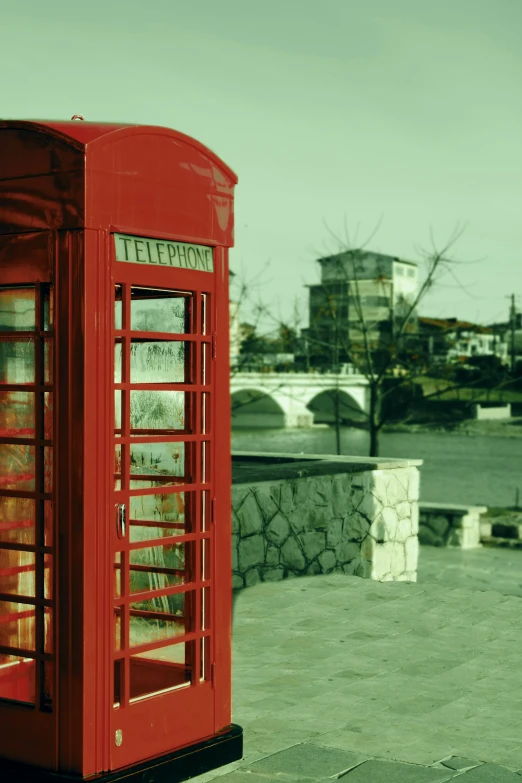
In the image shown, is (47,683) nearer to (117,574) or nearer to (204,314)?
(117,574)

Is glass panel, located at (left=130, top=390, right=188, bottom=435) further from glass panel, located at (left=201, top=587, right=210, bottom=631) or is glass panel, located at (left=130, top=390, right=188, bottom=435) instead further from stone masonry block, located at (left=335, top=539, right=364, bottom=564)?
stone masonry block, located at (left=335, top=539, right=364, bottom=564)

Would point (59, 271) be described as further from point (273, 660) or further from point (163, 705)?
point (273, 660)

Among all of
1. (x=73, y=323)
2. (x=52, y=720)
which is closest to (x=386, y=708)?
(x=52, y=720)

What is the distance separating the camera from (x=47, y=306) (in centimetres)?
358

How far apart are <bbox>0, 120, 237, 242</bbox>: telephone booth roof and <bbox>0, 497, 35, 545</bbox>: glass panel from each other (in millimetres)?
944

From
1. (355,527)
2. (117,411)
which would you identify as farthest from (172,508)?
(355,527)

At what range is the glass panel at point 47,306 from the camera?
3496 mm

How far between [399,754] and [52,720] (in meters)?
1.57

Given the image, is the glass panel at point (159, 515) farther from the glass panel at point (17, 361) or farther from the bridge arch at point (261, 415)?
the bridge arch at point (261, 415)

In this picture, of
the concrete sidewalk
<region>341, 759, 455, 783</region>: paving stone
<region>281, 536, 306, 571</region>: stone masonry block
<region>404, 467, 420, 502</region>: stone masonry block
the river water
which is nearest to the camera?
<region>341, 759, 455, 783</region>: paving stone

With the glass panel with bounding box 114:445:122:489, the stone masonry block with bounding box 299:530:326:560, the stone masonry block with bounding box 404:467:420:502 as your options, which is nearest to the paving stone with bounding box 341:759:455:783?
the glass panel with bounding box 114:445:122:489

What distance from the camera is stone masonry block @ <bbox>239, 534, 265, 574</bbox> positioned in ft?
28.2

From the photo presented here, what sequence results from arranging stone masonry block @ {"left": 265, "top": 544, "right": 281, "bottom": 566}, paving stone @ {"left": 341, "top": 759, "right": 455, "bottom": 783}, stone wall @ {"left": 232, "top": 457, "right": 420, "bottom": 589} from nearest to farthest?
1. paving stone @ {"left": 341, "top": 759, "right": 455, "bottom": 783}
2. stone wall @ {"left": 232, "top": 457, "right": 420, "bottom": 589}
3. stone masonry block @ {"left": 265, "top": 544, "right": 281, "bottom": 566}

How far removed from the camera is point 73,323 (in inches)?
135
